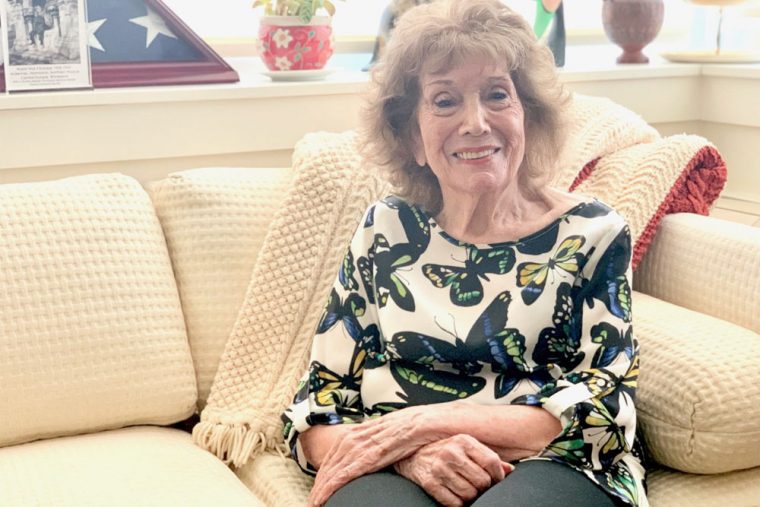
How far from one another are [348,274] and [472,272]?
0.68 feet

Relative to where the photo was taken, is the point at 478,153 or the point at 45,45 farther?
the point at 45,45

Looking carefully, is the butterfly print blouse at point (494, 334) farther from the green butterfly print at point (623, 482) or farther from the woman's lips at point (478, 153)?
the woman's lips at point (478, 153)

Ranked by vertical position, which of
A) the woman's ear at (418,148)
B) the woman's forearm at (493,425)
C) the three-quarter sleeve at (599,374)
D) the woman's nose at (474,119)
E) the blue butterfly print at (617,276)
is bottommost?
the woman's forearm at (493,425)

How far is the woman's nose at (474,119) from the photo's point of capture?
1.54m

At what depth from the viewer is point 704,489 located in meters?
1.52

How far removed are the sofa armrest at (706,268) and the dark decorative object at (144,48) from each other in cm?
97

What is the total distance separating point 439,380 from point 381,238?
0.25m

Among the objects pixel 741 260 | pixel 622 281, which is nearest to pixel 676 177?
pixel 741 260

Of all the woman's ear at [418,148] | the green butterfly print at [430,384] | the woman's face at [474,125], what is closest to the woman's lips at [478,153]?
the woman's face at [474,125]

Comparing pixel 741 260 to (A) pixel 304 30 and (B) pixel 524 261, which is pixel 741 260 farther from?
(A) pixel 304 30

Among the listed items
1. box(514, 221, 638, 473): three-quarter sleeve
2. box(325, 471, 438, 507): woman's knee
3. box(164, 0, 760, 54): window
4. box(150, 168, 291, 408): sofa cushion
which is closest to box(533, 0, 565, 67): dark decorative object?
box(164, 0, 760, 54): window

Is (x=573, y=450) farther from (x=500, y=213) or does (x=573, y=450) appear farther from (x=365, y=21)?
(x=365, y=21)

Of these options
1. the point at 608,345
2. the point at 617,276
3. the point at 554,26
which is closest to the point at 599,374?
the point at 608,345

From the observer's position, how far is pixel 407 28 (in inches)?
62.9
